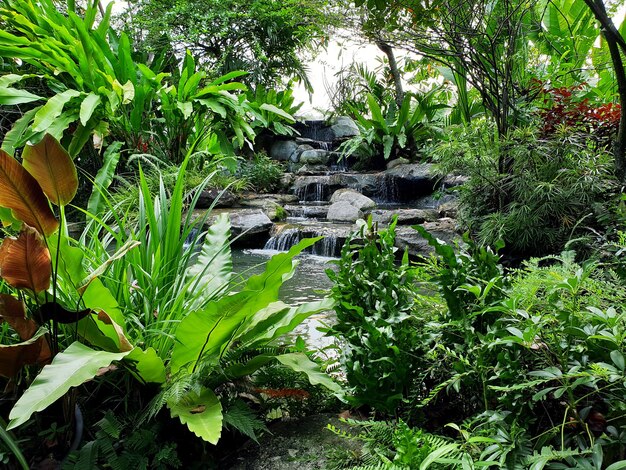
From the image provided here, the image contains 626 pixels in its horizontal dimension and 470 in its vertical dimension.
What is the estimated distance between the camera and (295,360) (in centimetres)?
133

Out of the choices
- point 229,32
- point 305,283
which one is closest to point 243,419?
point 305,283

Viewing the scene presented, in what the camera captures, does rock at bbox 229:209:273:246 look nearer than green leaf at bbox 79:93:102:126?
No

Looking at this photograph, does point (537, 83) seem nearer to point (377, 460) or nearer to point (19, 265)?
point (377, 460)

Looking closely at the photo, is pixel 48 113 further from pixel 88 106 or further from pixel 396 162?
pixel 396 162

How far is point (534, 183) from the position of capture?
3.78 m

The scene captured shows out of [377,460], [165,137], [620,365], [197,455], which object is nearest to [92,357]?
[197,455]

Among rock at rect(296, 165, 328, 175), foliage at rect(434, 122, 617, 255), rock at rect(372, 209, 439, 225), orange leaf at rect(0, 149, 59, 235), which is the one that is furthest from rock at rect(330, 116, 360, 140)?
orange leaf at rect(0, 149, 59, 235)

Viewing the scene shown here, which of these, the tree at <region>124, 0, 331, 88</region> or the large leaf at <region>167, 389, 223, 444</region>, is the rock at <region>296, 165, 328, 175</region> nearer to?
the tree at <region>124, 0, 331, 88</region>

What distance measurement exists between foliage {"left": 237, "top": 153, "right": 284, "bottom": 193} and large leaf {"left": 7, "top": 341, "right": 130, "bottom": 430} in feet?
30.0

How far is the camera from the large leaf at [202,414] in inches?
40.8

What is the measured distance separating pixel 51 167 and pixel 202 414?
791 millimetres

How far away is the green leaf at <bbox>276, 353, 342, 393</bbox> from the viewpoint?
4.13ft

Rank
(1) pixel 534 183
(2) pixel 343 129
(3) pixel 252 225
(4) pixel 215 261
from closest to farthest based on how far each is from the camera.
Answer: (4) pixel 215 261 → (1) pixel 534 183 → (3) pixel 252 225 → (2) pixel 343 129

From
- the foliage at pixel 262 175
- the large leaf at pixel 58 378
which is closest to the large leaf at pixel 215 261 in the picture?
the large leaf at pixel 58 378
